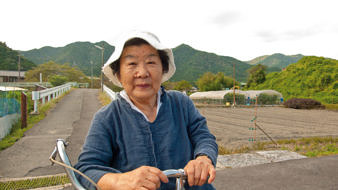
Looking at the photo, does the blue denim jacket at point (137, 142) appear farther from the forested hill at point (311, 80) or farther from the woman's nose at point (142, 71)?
the forested hill at point (311, 80)

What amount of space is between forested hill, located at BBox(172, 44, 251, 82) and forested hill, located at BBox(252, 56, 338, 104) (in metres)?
73.0

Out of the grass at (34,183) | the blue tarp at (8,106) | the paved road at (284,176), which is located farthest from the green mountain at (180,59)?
the grass at (34,183)

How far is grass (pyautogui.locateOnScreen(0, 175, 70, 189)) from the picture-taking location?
3170mm

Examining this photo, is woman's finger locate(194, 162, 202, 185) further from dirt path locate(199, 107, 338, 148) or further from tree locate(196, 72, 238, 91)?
tree locate(196, 72, 238, 91)

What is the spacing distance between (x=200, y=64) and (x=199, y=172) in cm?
14076

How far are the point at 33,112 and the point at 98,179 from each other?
9290 millimetres

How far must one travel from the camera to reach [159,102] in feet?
4.86

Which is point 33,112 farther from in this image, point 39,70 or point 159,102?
point 39,70

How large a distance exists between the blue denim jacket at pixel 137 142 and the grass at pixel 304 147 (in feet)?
12.9

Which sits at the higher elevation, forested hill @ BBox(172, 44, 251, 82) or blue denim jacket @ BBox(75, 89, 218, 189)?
forested hill @ BBox(172, 44, 251, 82)

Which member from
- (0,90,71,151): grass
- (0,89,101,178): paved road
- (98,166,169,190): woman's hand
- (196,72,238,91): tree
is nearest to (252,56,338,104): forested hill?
(196,72,238,91): tree

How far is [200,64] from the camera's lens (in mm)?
139250

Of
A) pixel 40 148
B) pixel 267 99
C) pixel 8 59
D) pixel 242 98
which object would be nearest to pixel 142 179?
pixel 40 148

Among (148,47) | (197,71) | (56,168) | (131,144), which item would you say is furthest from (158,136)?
(197,71)
